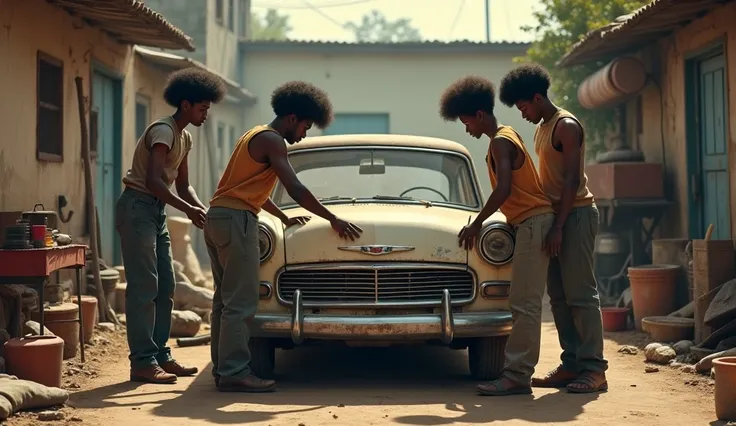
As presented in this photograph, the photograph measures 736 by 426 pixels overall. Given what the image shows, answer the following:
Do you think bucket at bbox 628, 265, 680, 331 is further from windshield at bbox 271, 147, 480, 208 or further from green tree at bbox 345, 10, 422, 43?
green tree at bbox 345, 10, 422, 43

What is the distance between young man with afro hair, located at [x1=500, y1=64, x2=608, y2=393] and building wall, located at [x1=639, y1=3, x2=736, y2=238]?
3.94 metres

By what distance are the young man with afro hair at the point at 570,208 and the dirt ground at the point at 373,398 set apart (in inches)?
12.3

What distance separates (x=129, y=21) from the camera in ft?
37.7

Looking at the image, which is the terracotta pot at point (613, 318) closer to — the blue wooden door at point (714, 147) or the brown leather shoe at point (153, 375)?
the blue wooden door at point (714, 147)

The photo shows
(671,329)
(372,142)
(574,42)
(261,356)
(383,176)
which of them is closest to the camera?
(261,356)

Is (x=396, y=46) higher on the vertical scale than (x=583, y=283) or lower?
higher

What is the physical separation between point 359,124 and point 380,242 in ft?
60.4

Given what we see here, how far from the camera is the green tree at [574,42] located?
15969 millimetres

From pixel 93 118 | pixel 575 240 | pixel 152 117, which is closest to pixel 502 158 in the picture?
pixel 575 240

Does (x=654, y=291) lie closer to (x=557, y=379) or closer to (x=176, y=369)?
(x=557, y=379)

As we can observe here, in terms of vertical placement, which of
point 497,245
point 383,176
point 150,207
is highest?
point 383,176

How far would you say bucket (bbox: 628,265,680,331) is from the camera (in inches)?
412

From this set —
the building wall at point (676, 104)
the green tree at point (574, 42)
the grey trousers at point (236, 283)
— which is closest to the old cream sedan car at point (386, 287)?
the grey trousers at point (236, 283)

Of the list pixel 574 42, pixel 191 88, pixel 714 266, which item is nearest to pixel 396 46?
pixel 574 42
